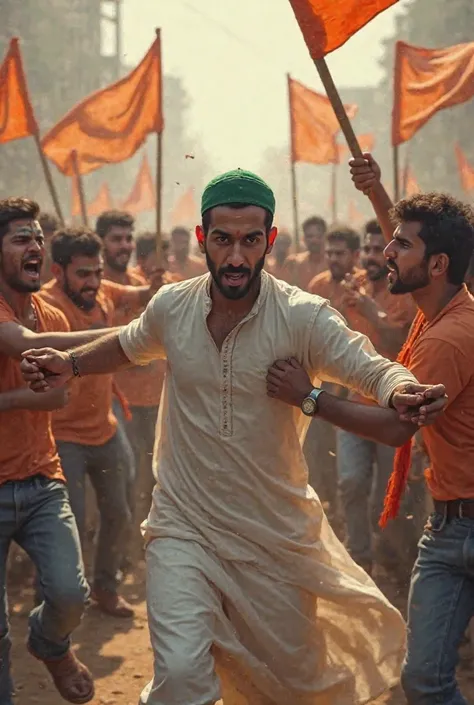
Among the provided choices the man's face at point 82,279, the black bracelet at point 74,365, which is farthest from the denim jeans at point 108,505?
the black bracelet at point 74,365

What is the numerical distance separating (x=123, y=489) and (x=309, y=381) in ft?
10.9

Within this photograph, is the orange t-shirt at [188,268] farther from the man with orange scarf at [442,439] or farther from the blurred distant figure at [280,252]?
the man with orange scarf at [442,439]

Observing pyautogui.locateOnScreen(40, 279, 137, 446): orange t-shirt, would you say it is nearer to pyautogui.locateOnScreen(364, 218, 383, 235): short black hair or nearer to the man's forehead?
pyautogui.locateOnScreen(364, 218, 383, 235): short black hair

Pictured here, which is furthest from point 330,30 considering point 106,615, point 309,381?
point 106,615

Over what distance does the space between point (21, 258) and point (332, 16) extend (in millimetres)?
1807

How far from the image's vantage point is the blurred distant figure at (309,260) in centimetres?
1271

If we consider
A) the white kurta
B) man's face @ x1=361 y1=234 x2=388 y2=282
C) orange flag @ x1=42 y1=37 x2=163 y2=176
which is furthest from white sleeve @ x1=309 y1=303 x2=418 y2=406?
orange flag @ x1=42 y1=37 x2=163 y2=176

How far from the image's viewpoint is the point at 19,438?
5238 millimetres

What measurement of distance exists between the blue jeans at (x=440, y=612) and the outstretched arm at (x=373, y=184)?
5.17 feet

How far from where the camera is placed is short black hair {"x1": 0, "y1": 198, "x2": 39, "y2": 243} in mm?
5465

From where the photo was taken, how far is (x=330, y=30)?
5621mm

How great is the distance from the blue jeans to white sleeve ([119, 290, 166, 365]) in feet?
4.06

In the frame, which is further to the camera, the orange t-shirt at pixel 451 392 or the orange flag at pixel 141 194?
the orange flag at pixel 141 194

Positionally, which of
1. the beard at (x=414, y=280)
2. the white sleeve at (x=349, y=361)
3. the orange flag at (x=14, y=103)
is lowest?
the white sleeve at (x=349, y=361)
